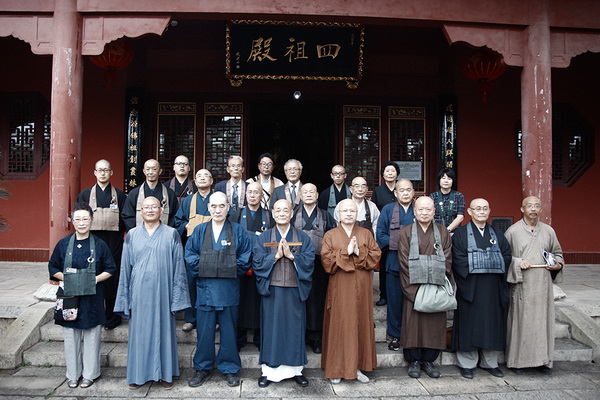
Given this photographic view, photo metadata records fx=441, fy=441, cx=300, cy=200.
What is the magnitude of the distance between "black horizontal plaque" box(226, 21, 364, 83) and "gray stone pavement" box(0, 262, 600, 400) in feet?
13.4

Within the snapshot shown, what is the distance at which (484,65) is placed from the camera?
6.08m

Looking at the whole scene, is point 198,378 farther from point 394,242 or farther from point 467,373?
point 467,373

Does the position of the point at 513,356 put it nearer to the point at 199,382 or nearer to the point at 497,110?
the point at 199,382

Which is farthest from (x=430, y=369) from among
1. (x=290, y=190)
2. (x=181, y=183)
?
(x=181, y=183)

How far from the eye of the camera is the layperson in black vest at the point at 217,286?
388cm

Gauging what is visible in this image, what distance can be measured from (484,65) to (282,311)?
4.47m

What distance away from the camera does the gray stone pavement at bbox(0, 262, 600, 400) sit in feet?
12.4

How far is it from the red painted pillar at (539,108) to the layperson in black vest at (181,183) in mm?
4059

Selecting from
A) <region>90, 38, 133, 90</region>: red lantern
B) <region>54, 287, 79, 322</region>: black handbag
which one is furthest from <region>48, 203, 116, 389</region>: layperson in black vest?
<region>90, 38, 133, 90</region>: red lantern

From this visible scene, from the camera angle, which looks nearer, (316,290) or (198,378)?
(198,378)

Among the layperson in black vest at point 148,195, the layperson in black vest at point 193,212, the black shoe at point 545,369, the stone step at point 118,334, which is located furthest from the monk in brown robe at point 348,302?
the layperson in black vest at point 148,195

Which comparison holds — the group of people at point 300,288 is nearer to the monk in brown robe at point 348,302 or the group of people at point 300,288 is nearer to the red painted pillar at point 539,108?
the monk in brown robe at point 348,302

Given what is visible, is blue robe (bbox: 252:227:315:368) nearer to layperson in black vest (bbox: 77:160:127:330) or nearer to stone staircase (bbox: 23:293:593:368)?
stone staircase (bbox: 23:293:593:368)

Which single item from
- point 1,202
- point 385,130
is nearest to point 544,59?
point 385,130
